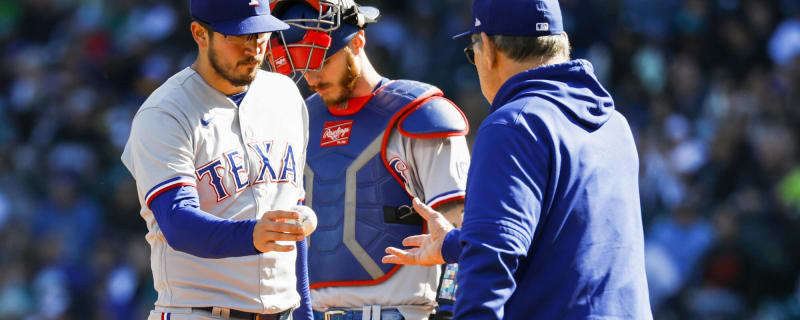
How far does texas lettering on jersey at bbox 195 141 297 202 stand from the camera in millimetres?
3320

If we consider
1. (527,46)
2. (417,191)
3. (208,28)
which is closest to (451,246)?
(527,46)

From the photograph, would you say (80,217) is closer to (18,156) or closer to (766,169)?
(18,156)

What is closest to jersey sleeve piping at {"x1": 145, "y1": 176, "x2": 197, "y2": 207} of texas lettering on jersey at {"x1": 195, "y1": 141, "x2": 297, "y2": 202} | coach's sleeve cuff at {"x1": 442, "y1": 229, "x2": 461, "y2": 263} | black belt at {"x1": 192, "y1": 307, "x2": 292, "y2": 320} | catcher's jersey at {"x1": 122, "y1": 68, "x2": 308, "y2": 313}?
catcher's jersey at {"x1": 122, "y1": 68, "x2": 308, "y2": 313}

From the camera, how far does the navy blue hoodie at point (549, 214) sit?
2.51 metres

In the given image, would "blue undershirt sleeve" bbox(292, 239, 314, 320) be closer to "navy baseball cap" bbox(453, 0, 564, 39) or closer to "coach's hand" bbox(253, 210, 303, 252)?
"coach's hand" bbox(253, 210, 303, 252)

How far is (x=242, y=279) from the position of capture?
338 centimetres

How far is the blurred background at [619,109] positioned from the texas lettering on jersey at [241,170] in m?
5.21

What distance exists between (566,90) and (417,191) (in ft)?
4.65

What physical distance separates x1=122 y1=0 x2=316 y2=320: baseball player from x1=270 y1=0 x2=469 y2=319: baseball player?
0.52 m

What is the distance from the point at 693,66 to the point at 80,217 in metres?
5.90

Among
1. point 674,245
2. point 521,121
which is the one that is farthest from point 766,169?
point 521,121

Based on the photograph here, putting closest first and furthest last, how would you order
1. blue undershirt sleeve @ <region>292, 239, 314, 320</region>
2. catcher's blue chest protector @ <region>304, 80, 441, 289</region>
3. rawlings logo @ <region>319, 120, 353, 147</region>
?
blue undershirt sleeve @ <region>292, 239, 314, 320</region> → catcher's blue chest protector @ <region>304, 80, 441, 289</region> → rawlings logo @ <region>319, 120, 353, 147</region>

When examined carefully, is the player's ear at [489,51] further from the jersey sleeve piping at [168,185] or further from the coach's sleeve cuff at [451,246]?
the jersey sleeve piping at [168,185]

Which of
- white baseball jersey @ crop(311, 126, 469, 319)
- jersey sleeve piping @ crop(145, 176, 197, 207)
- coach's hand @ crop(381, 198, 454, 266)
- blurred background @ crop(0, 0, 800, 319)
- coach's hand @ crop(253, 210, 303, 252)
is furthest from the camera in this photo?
blurred background @ crop(0, 0, 800, 319)
